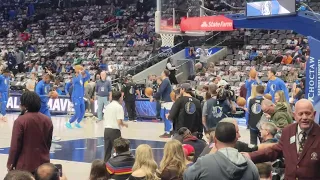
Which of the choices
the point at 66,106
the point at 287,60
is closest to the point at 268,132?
the point at 66,106

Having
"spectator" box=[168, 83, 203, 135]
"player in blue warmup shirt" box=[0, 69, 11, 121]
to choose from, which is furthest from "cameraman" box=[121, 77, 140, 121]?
"spectator" box=[168, 83, 203, 135]

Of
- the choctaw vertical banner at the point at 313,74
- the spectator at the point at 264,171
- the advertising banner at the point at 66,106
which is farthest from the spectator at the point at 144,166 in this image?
the advertising banner at the point at 66,106

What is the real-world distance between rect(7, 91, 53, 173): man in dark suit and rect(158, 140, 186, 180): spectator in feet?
4.88

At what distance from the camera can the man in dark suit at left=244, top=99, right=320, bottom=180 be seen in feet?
16.6

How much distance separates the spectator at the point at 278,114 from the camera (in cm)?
785

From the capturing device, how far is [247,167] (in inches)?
172

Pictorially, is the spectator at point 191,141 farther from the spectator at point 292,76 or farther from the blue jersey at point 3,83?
the spectator at point 292,76

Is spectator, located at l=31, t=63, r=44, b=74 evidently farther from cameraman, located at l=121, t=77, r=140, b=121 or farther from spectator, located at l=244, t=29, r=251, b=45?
cameraman, located at l=121, t=77, r=140, b=121

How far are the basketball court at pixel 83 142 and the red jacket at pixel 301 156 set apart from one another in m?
5.75

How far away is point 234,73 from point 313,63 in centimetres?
1362

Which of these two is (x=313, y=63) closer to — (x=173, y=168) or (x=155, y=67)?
(x=173, y=168)

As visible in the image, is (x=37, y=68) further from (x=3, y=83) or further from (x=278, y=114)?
(x=278, y=114)

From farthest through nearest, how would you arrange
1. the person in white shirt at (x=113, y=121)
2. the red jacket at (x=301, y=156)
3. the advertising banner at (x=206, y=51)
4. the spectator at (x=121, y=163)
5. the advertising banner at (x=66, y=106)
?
the advertising banner at (x=206, y=51)
the advertising banner at (x=66, y=106)
the person in white shirt at (x=113, y=121)
the spectator at (x=121, y=163)
the red jacket at (x=301, y=156)

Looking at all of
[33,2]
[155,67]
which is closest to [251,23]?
[155,67]
